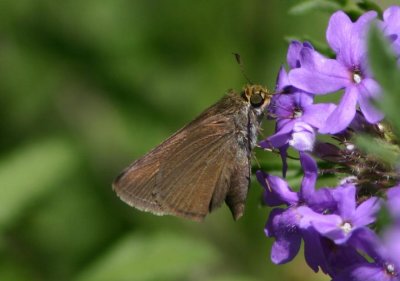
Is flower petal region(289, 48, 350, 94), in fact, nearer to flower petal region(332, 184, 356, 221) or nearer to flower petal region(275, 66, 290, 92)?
flower petal region(275, 66, 290, 92)

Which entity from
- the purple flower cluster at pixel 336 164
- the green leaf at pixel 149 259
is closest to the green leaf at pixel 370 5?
the purple flower cluster at pixel 336 164

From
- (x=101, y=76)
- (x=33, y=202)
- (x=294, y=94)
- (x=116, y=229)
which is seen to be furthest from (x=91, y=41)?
(x=294, y=94)

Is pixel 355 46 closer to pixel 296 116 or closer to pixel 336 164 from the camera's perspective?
pixel 296 116

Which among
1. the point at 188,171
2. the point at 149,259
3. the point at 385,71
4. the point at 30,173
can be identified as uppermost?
the point at 385,71

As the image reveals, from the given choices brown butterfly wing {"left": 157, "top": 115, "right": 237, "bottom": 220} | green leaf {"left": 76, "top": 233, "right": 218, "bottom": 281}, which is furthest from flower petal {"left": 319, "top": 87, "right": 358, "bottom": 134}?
green leaf {"left": 76, "top": 233, "right": 218, "bottom": 281}

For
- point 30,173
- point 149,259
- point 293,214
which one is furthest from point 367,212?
point 30,173

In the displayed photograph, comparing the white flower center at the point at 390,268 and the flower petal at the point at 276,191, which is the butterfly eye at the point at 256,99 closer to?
the flower petal at the point at 276,191
